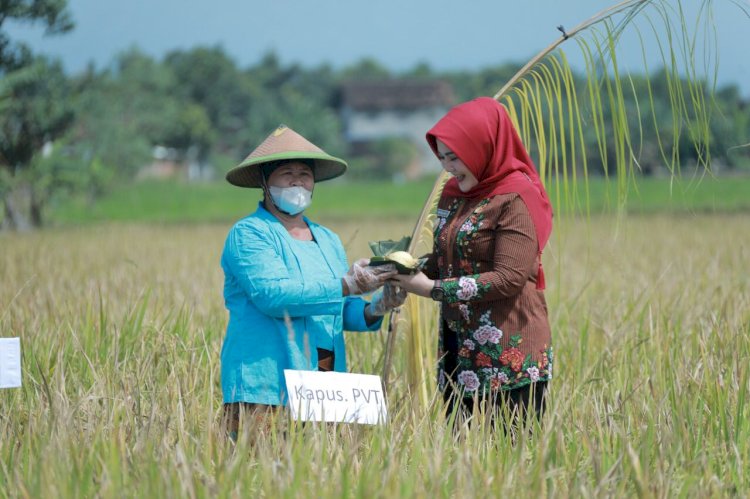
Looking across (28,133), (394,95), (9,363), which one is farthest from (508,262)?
(394,95)

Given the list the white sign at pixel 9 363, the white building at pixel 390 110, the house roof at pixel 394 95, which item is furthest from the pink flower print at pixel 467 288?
the house roof at pixel 394 95

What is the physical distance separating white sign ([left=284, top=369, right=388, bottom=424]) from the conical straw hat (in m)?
0.67

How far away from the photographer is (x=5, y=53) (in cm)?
955

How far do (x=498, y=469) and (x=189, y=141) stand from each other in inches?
2340

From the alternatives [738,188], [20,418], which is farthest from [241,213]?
[20,418]

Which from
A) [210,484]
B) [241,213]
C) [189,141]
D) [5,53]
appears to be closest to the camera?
[210,484]

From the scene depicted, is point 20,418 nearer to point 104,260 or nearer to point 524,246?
point 524,246

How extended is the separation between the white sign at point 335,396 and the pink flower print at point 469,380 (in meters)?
0.29

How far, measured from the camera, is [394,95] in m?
75.4

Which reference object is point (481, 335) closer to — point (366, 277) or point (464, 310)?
point (464, 310)

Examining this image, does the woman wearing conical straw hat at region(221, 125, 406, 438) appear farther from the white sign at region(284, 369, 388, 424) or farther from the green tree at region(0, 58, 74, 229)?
the green tree at region(0, 58, 74, 229)

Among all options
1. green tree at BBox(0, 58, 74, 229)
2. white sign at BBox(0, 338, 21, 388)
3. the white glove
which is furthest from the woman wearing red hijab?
green tree at BBox(0, 58, 74, 229)

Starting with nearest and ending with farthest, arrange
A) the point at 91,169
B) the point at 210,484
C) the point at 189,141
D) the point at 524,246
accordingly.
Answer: the point at 210,484
the point at 524,246
the point at 91,169
the point at 189,141

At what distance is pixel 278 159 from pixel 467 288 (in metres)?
0.72
